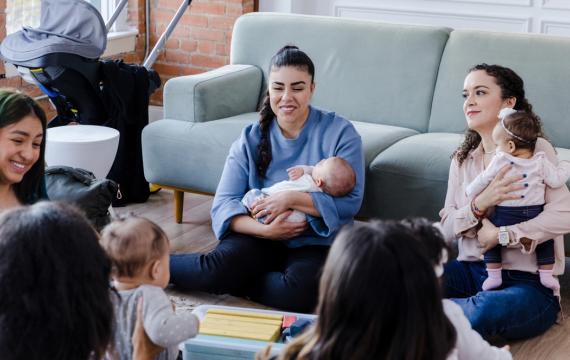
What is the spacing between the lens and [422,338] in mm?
1394

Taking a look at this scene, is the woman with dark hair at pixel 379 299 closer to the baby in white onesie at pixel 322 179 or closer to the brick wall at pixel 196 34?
the baby in white onesie at pixel 322 179

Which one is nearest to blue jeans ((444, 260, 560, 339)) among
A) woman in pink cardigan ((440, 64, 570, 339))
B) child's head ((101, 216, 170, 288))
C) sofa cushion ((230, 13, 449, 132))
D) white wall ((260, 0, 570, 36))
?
woman in pink cardigan ((440, 64, 570, 339))

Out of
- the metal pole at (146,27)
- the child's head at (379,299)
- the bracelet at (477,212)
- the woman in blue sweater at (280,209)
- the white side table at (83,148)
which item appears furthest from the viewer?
the metal pole at (146,27)

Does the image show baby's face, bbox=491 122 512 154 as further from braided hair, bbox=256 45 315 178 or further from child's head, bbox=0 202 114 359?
child's head, bbox=0 202 114 359

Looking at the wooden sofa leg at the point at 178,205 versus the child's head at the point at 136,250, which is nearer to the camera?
the child's head at the point at 136,250

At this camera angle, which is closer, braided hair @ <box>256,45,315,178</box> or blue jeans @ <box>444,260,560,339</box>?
blue jeans @ <box>444,260,560,339</box>

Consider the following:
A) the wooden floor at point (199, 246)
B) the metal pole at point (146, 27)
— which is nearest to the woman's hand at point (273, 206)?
the wooden floor at point (199, 246)

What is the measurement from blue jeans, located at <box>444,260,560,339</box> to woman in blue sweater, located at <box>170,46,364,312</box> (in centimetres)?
51

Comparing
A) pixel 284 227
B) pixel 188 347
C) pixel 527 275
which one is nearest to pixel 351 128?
pixel 284 227

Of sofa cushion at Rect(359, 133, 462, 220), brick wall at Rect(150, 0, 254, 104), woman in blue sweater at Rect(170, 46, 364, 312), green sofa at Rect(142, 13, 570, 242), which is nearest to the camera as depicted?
woman in blue sweater at Rect(170, 46, 364, 312)

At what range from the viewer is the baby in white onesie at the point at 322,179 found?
3078mm

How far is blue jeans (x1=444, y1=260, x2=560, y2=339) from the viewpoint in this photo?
2.81 metres

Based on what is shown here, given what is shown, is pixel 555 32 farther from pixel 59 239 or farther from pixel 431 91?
pixel 59 239

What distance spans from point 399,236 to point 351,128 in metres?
1.80
